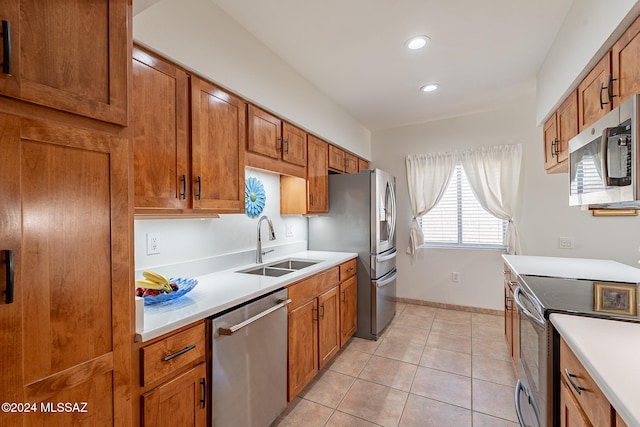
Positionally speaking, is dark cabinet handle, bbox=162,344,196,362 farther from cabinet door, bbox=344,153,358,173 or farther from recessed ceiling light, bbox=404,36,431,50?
cabinet door, bbox=344,153,358,173

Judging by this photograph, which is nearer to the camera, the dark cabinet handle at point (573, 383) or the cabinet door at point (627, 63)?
the dark cabinet handle at point (573, 383)

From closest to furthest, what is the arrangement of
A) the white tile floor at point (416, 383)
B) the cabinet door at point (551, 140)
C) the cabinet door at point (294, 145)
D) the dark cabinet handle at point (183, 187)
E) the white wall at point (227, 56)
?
the white wall at point (227, 56) → the dark cabinet handle at point (183, 187) → the white tile floor at point (416, 383) → the cabinet door at point (551, 140) → the cabinet door at point (294, 145)

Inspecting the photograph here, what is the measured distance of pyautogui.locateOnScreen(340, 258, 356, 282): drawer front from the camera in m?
2.63

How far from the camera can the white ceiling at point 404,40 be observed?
67.4 inches

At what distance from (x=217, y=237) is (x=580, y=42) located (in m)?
2.59

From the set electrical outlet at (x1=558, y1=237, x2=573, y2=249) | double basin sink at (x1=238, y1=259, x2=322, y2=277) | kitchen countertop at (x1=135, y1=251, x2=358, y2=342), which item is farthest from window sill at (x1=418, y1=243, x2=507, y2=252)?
Result: kitchen countertop at (x1=135, y1=251, x2=358, y2=342)

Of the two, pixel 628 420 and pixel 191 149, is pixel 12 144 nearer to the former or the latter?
pixel 191 149

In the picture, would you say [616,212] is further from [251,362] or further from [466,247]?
[251,362]

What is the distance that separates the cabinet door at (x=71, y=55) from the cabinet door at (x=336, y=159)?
2.29 m

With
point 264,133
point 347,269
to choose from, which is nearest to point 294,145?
point 264,133

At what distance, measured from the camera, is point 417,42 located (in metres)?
2.05

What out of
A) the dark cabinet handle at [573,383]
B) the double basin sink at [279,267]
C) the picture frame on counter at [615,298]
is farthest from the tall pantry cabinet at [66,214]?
the picture frame on counter at [615,298]

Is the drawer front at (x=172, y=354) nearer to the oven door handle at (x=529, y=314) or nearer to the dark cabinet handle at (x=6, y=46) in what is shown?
the dark cabinet handle at (x=6, y=46)

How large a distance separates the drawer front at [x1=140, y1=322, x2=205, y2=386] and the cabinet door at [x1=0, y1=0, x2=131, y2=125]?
85 centimetres
